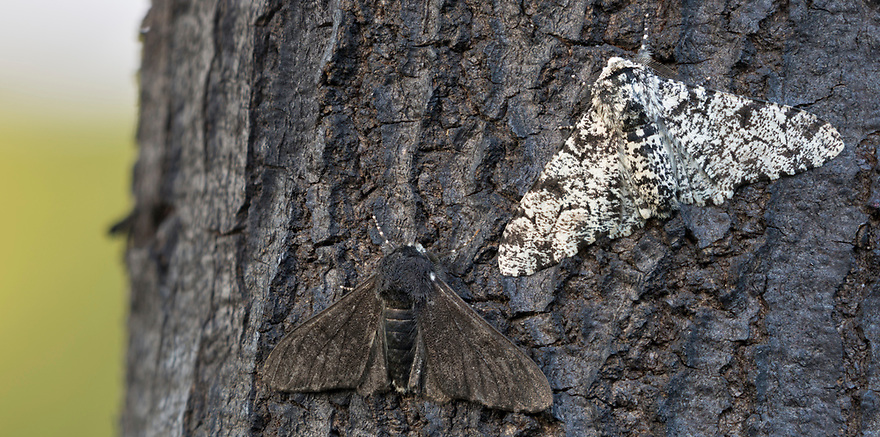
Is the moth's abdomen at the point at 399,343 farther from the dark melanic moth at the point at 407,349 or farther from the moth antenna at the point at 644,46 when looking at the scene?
the moth antenna at the point at 644,46

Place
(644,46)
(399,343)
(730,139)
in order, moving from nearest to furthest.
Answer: (644,46)
(399,343)
(730,139)

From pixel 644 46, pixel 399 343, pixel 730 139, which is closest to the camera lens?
pixel 644 46

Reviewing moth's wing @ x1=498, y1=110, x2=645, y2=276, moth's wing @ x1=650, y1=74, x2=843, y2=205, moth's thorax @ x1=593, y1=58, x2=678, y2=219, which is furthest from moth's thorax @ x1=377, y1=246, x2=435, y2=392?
moth's wing @ x1=650, y1=74, x2=843, y2=205

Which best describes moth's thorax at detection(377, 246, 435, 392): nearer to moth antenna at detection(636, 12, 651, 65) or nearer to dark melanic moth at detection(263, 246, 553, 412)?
dark melanic moth at detection(263, 246, 553, 412)

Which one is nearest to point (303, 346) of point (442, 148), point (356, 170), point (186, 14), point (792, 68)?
point (356, 170)

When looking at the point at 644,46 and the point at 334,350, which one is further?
the point at 334,350

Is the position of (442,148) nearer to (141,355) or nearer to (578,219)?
(578,219)

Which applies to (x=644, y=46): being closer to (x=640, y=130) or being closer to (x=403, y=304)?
(x=640, y=130)

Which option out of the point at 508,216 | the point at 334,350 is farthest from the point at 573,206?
the point at 334,350
